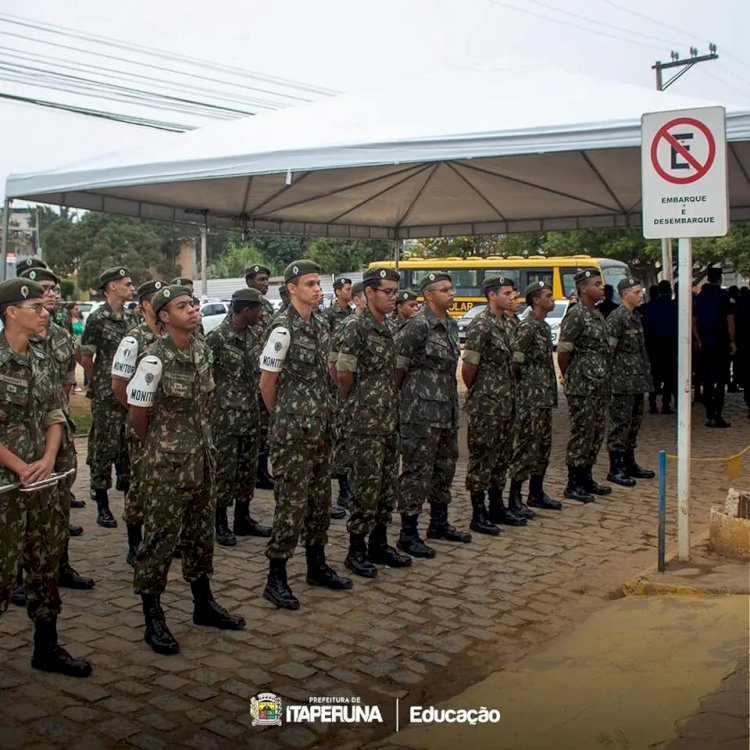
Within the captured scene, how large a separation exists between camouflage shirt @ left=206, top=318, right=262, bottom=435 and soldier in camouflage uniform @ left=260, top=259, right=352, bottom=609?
1.44 meters

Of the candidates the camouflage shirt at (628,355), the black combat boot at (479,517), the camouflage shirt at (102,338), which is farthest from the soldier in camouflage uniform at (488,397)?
the camouflage shirt at (102,338)

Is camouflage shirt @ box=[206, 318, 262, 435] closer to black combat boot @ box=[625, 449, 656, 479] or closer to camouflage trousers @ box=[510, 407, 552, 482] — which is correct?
camouflage trousers @ box=[510, 407, 552, 482]

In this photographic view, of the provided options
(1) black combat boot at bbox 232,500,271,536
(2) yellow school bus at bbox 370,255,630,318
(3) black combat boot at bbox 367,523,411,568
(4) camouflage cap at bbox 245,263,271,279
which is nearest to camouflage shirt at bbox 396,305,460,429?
(3) black combat boot at bbox 367,523,411,568

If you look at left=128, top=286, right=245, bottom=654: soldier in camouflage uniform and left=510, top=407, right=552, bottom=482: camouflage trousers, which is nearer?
left=128, top=286, right=245, bottom=654: soldier in camouflage uniform

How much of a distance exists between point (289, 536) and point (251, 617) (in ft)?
1.54

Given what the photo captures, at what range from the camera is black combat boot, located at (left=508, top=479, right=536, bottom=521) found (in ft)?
23.1

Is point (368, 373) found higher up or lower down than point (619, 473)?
higher up

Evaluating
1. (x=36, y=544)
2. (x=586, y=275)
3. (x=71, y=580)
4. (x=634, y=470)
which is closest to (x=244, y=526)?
(x=71, y=580)

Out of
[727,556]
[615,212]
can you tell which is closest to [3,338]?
[727,556]

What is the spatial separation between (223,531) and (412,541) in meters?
1.36

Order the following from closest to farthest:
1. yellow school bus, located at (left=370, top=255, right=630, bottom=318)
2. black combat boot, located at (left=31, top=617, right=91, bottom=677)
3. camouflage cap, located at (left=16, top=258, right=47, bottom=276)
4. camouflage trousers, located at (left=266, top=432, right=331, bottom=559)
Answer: black combat boot, located at (left=31, top=617, right=91, bottom=677) → camouflage trousers, located at (left=266, top=432, right=331, bottom=559) → camouflage cap, located at (left=16, top=258, right=47, bottom=276) → yellow school bus, located at (left=370, top=255, right=630, bottom=318)

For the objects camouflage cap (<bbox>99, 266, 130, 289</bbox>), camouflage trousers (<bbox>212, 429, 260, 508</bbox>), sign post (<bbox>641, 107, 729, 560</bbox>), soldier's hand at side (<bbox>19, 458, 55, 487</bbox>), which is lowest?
camouflage trousers (<bbox>212, 429, 260, 508</bbox>)

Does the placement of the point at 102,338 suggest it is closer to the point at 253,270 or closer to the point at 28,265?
the point at 28,265

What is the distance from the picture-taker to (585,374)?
7.71m
